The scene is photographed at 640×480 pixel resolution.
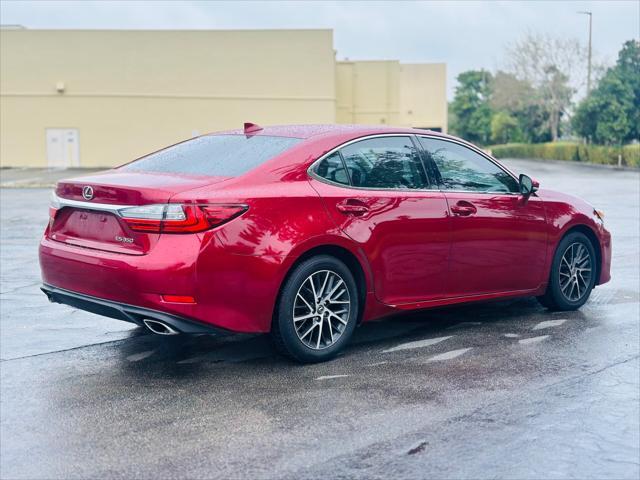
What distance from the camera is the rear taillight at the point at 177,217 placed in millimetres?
5480

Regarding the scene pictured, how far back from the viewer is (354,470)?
4211mm

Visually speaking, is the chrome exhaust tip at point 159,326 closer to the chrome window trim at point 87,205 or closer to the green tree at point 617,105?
the chrome window trim at point 87,205

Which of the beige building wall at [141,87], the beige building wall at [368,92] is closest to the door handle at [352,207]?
the beige building wall at [141,87]

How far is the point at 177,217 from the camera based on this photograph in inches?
216

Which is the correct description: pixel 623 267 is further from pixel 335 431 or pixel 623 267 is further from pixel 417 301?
pixel 335 431

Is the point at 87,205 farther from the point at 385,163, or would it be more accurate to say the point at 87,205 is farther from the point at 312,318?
the point at 385,163

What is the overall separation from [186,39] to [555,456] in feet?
137

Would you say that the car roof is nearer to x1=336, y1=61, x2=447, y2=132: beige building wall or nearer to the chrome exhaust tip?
the chrome exhaust tip

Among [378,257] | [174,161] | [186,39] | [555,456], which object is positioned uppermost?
[186,39]

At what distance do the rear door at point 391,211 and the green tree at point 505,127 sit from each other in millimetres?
79596

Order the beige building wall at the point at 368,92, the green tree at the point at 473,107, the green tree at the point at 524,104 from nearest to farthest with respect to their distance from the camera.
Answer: the beige building wall at the point at 368,92
the green tree at the point at 524,104
the green tree at the point at 473,107

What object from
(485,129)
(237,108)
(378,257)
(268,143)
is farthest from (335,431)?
(485,129)

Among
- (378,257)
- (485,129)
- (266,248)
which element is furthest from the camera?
(485,129)

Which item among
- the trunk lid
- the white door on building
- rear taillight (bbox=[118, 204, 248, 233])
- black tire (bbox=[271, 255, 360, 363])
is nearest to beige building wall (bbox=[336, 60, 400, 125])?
the white door on building
